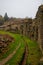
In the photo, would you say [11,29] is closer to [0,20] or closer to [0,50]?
[0,20]

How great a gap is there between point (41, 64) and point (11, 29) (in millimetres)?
61782

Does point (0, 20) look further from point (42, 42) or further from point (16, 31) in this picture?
point (42, 42)

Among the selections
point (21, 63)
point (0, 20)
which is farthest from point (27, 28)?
point (0, 20)

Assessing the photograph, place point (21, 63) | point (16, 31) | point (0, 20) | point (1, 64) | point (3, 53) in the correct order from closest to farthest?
point (1, 64) < point (21, 63) < point (3, 53) < point (16, 31) < point (0, 20)

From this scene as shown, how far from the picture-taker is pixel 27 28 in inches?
2329

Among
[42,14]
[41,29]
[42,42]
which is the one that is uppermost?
[42,14]

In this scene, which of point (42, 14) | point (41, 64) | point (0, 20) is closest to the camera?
point (41, 64)

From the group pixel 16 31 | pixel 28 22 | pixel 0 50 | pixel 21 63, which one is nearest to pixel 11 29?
pixel 16 31

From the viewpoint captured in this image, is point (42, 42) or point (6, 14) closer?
point (42, 42)

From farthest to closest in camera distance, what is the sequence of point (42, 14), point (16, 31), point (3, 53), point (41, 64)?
point (16, 31) → point (3, 53) → point (42, 14) → point (41, 64)

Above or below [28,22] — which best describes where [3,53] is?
below

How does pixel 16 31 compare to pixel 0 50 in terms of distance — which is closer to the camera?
pixel 0 50

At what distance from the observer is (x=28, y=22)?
203 feet

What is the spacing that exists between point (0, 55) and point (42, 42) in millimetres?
7061
